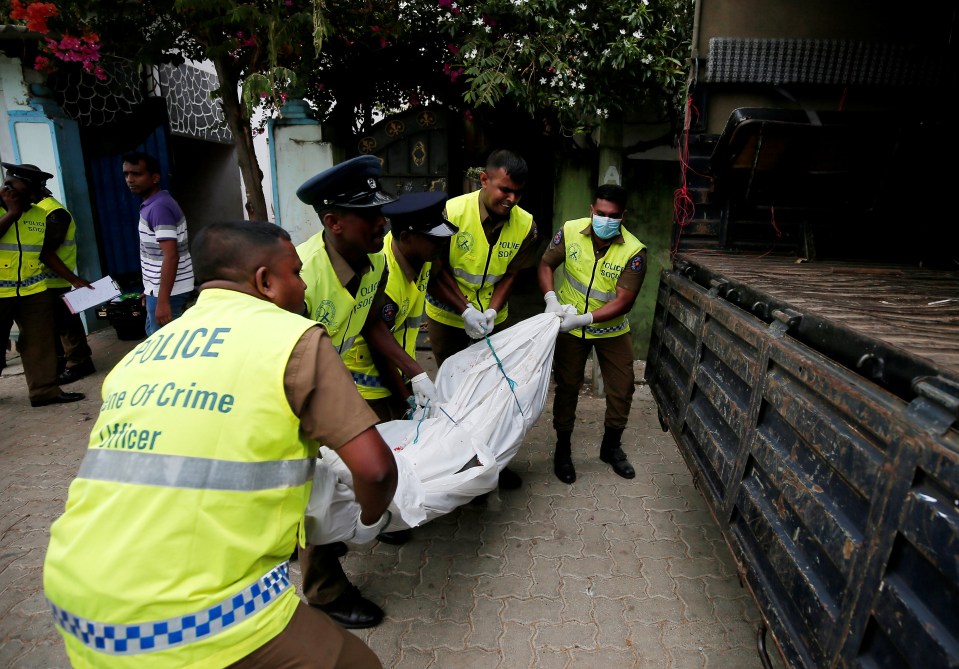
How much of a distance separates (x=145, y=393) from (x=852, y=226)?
3.39m

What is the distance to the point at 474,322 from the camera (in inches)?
115

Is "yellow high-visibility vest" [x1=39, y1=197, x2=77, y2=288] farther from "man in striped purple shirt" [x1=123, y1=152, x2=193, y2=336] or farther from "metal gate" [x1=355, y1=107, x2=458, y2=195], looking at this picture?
"metal gate" [x1=355, y1=107, x2=458, y2=195]

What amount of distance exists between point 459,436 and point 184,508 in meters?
1.30

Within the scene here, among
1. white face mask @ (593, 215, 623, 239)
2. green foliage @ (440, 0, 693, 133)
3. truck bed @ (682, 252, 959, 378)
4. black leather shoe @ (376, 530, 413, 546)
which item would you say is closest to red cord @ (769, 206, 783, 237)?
truck bed @ (682, 252, 959, 378)

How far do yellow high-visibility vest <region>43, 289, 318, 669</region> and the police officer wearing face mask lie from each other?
6.62 ft

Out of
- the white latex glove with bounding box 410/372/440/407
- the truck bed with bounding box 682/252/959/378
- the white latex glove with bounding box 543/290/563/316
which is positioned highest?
the truck bed with bounding box 682/252/959/378

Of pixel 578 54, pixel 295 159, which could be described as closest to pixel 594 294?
pixel 578 54

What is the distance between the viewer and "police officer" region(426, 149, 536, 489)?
2.94 meters

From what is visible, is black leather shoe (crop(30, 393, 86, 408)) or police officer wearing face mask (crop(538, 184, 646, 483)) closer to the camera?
police officer wearing face mask (crop(538, 184, 646, 483))

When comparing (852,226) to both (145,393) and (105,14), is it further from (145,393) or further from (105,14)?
(105,14)

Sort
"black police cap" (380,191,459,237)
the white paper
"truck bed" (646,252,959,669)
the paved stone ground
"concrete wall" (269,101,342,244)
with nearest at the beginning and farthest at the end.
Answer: "truck bed" (646,252,959,669)
the paved stone ground
"black police cap" (380,191,459,237)
the white paper
"concrete wall" (269,101,342,244)

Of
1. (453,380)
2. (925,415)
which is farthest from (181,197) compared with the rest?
(925,415)

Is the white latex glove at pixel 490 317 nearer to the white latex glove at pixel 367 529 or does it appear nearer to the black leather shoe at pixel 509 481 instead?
the black leather shoe at pixel 509 481

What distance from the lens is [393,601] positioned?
2.34 metres
